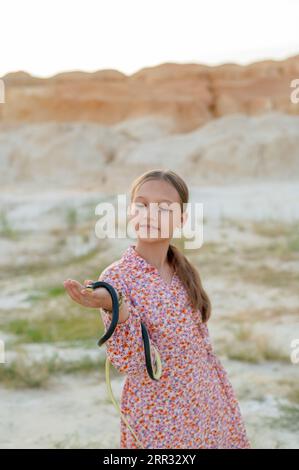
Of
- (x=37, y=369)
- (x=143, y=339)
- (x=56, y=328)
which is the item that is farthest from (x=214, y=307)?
(x=143, y=339)

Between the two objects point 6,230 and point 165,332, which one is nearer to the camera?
point 165,332

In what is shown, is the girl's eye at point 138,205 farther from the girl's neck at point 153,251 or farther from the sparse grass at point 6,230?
the sparse grass at point 6,230

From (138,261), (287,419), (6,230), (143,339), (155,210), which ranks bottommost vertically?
(287,419)

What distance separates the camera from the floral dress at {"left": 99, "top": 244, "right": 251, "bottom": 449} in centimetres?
213

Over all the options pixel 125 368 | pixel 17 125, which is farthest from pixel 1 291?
pixel 17 125

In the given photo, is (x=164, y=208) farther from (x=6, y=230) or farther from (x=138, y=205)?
(x=6, y=230)

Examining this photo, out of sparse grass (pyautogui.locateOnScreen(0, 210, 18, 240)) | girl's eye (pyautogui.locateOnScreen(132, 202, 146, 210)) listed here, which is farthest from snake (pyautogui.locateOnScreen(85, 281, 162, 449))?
sparse grass (pyautogui.locateOnScreen(0, 210, 18, 240))

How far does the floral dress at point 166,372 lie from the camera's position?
6.99 ft

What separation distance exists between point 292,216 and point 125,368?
10.3 metres

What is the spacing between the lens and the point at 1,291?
25.5ft

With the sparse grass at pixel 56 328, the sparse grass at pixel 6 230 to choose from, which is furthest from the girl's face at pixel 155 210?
the sparse grass at pixel 6 230

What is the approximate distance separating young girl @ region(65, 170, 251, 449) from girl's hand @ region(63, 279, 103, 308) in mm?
172

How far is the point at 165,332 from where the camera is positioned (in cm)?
215

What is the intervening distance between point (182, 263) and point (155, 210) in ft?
0.76
